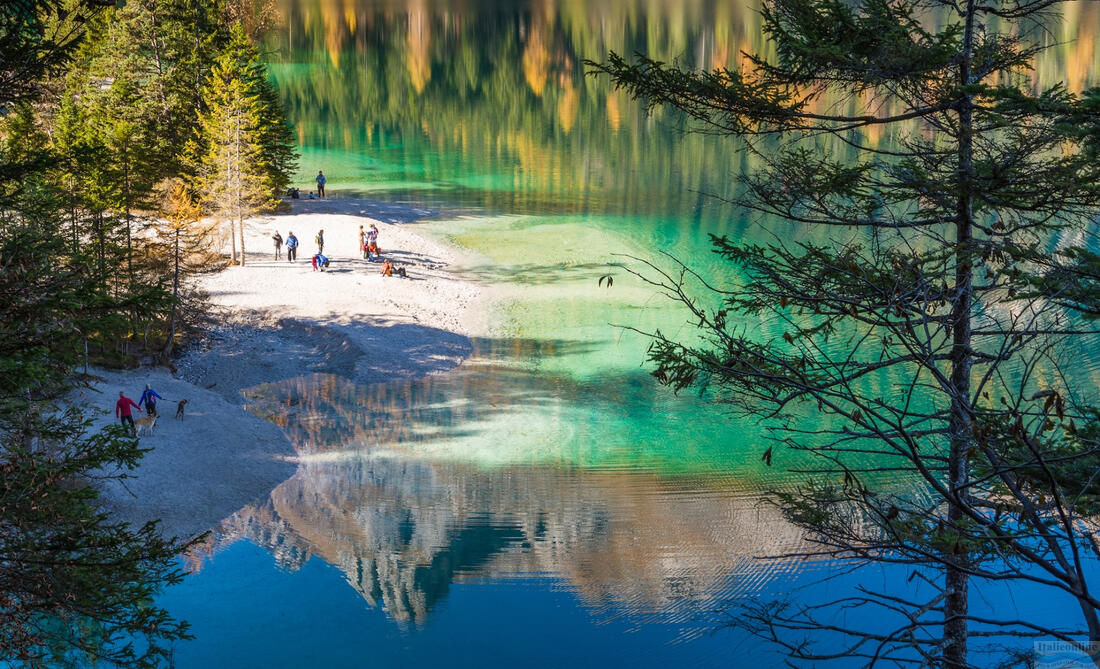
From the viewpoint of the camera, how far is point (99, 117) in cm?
Result: 3706

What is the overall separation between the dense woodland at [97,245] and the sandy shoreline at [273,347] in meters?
1.11

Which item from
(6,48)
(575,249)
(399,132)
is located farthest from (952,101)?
(399,132)

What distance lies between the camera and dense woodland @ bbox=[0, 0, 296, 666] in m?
9.44

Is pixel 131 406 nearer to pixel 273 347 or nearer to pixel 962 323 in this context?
pixel 273 347

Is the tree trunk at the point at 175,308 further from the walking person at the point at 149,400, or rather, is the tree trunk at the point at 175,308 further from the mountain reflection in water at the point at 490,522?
the mountain reflection in water at the point at 490,522

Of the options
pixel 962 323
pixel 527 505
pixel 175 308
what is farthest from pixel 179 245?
pixel 962 323

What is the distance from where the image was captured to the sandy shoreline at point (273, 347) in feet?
72.4

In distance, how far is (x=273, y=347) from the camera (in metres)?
31.5

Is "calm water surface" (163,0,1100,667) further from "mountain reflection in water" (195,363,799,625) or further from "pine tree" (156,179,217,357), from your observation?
"pine tree" (156,179,217,357)

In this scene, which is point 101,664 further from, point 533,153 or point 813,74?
point 533,153

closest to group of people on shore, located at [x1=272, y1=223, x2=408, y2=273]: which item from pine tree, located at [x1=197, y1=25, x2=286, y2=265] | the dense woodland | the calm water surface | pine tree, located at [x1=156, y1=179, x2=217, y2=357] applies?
pine tree, located at [x1=197, y1=25, x2=286, y2=265]

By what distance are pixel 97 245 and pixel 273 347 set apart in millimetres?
15380

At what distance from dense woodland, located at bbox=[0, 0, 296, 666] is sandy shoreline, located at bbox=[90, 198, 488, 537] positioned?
1111 millimetres

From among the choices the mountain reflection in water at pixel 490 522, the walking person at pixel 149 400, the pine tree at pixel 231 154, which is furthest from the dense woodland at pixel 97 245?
the mountain reflection in water at pixel 490 522
